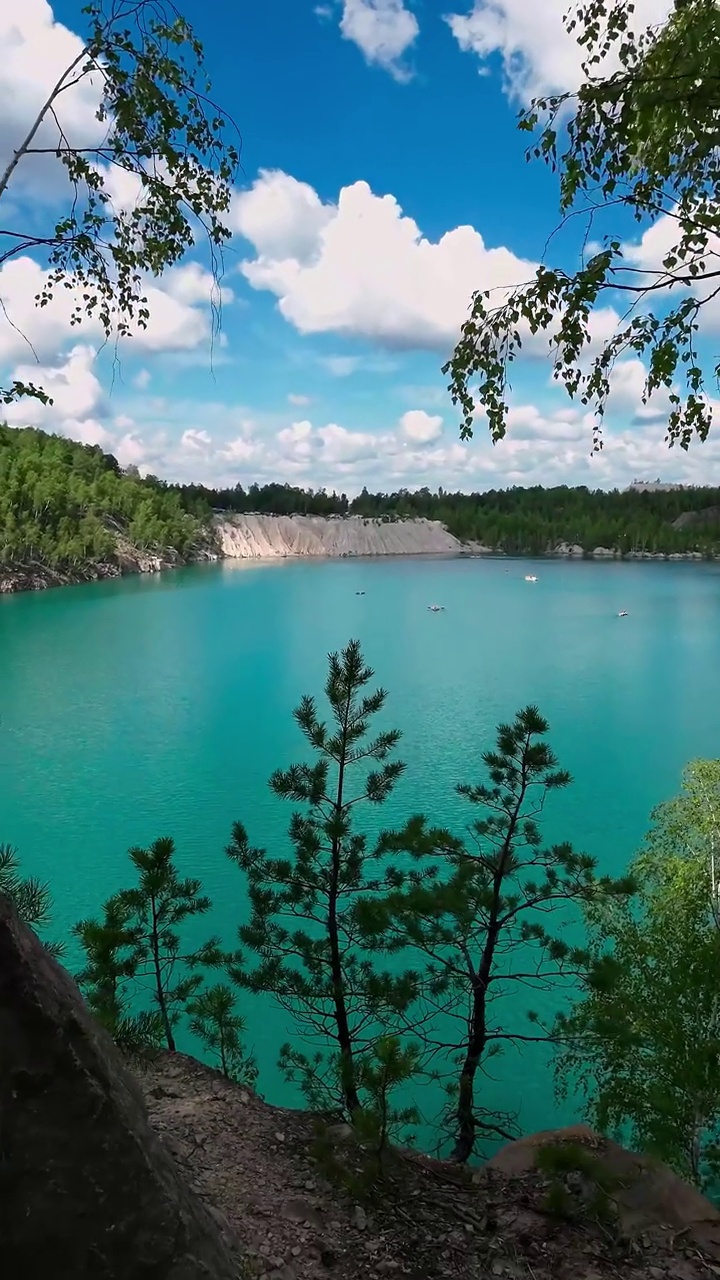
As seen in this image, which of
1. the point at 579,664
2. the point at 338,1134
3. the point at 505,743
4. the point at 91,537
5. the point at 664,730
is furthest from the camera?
the point at 91,537

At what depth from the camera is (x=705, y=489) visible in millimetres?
113188

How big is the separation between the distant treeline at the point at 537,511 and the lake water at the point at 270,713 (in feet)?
148

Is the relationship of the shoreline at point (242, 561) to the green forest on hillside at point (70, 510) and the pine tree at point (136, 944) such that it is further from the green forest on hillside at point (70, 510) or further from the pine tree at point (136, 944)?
the pine tree at point (136, 944)

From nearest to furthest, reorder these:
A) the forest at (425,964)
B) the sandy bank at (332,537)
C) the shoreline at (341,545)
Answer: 1. the forest at (425,964)
2. the shoreline at (341,545)
3. the sandy bank at (332,537)

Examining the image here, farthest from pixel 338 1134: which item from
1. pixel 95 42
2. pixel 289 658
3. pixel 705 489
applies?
pixel 705 489

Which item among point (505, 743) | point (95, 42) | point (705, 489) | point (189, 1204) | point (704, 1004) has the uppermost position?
point (705, 489)

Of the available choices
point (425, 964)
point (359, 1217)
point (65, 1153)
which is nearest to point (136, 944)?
point (359, 1217)

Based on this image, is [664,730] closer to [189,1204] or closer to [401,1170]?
[401,1170]

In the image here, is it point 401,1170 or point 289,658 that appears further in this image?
point 289,658

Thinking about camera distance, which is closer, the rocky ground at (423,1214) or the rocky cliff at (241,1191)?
the rocky cliff at (241,1191)

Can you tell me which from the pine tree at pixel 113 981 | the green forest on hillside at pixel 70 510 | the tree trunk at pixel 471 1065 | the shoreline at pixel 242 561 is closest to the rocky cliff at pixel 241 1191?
the pine tree at pixel 113 981

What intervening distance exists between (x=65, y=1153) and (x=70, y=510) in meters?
62.0

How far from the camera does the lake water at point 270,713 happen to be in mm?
12062

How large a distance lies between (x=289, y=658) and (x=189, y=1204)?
88.6 feet
